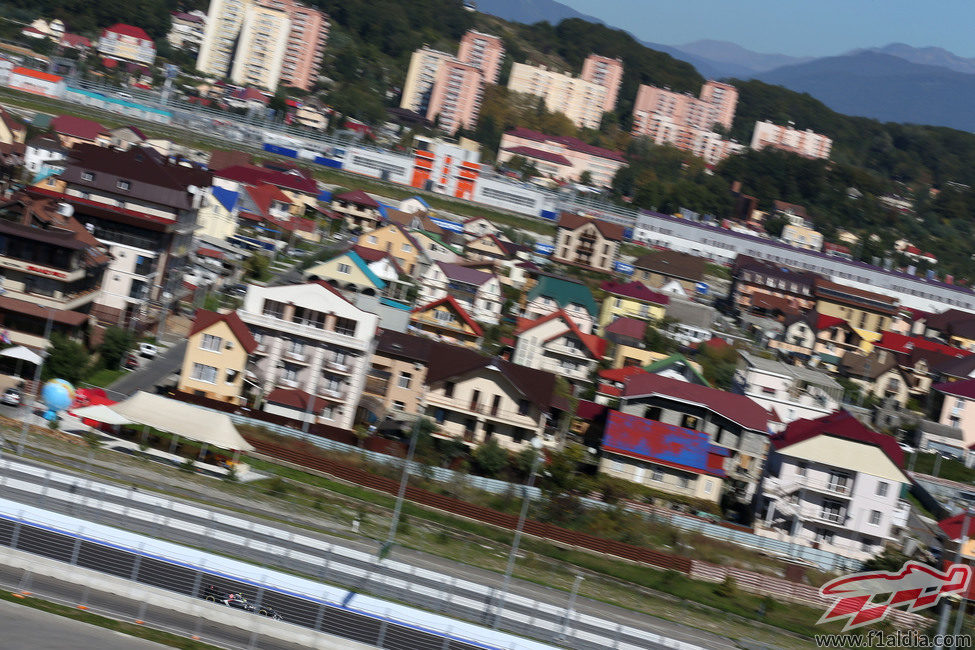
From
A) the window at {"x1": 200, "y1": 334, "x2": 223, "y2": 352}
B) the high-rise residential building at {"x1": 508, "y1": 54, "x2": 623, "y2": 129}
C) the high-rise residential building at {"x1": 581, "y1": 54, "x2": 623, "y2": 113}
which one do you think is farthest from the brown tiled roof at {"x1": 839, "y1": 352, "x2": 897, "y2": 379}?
the high-rise residential building at {"x1": 581, "y1": 54, "x2": 623, "y2": 113}

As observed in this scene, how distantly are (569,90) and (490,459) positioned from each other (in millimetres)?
78703

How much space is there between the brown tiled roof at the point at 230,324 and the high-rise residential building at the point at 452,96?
61779 mm

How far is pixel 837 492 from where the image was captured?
2205cm

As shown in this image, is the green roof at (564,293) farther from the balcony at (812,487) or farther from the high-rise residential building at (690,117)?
the high-rise residential building at (690,117)

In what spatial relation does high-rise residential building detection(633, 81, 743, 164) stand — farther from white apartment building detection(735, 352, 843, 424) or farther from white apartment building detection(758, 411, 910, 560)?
white apartment building detection(758, 411, 910, 560)

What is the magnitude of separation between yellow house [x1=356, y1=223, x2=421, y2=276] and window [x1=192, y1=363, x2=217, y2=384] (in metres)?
15.3

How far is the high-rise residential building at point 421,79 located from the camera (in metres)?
83.3

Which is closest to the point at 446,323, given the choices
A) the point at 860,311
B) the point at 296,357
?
the point at 296,357

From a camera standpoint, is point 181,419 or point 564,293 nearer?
point 181,419

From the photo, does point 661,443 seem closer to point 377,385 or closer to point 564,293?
point 377,385

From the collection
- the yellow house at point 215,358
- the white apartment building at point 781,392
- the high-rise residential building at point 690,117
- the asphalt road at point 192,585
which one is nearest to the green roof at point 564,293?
the white apartment building at point 781,392

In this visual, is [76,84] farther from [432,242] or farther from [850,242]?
[850,242]

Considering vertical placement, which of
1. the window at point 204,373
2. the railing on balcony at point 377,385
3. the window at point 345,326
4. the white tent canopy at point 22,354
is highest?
the window at point 345,326

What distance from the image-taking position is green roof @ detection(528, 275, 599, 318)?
111 ft
